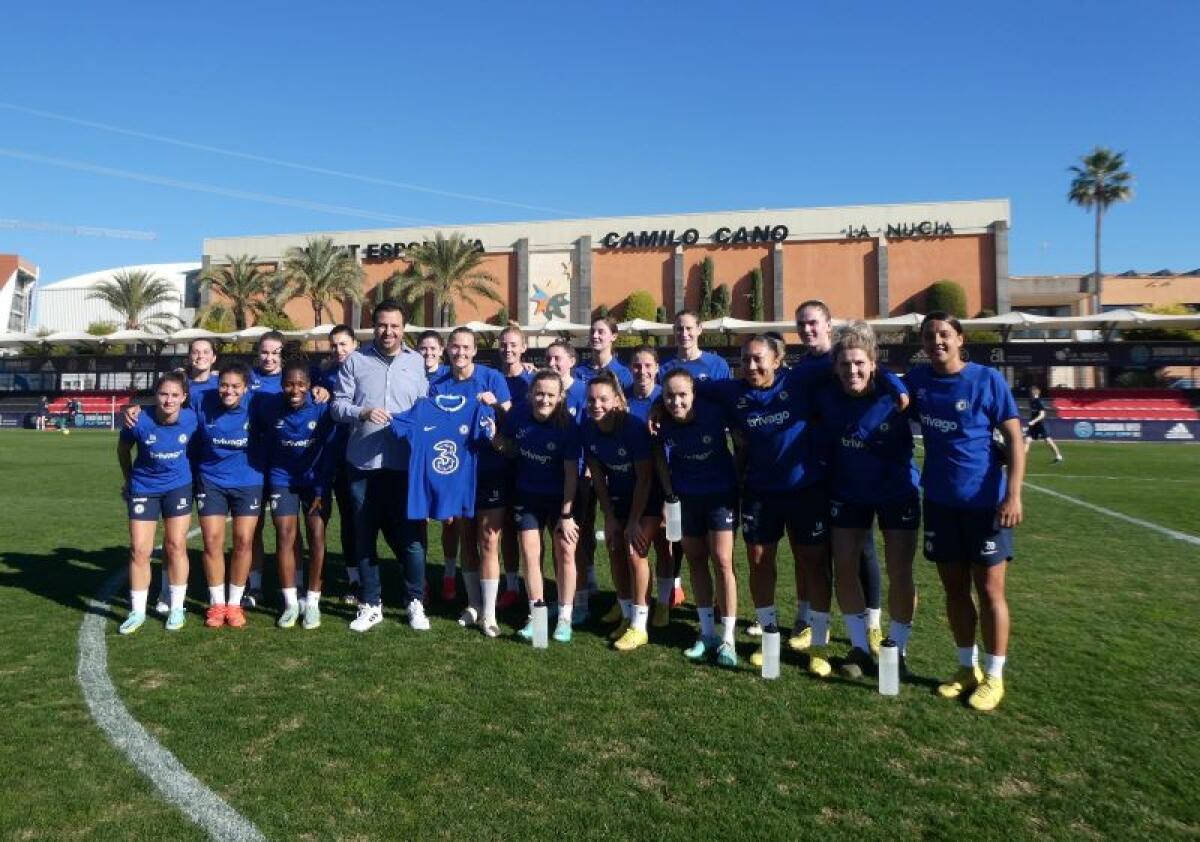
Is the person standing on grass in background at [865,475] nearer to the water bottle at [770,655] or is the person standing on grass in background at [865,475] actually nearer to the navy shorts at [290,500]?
the water bottle at [770,655]

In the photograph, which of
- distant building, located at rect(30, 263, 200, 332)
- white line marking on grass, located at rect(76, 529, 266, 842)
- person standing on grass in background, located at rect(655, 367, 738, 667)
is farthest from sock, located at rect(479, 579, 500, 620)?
distant building, located at rect(30, 263, 200, 332)

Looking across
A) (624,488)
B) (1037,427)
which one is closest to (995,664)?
(624,488)

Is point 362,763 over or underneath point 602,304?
underneath

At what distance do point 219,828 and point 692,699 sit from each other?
2316 millimetres

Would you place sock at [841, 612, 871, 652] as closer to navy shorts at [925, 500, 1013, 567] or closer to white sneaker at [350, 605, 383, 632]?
navy shorts at [925, 500, 1013, 567]

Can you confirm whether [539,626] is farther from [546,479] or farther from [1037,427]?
[1037,427]

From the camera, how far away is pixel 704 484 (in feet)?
15.4

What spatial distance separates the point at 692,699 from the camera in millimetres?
4062

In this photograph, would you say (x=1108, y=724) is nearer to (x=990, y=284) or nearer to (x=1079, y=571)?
(x=1079, y=571)

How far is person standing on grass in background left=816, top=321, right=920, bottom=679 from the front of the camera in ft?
14.1

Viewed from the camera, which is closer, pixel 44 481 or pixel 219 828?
pixel 219 828

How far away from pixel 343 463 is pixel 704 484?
285 cm

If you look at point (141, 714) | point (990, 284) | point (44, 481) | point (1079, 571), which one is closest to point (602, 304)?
point (990, 284)

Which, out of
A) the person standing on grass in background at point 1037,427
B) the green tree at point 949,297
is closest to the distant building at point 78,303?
the green tree at point 949,297
